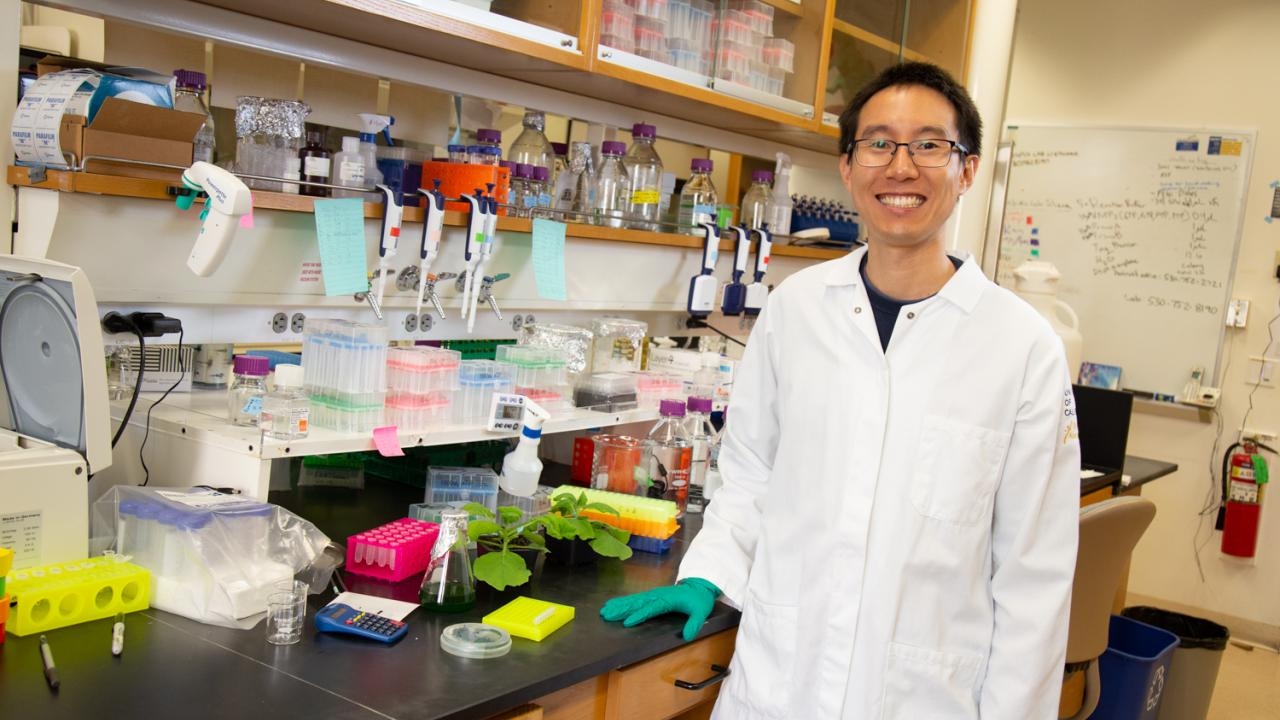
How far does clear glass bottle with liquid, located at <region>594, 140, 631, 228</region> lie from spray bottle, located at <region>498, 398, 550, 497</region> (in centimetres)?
76

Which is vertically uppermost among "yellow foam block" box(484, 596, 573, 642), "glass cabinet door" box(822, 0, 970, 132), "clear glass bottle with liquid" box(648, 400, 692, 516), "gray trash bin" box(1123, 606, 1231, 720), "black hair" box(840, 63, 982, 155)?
"glass cabinet door" box(822, 0, 970, 132)

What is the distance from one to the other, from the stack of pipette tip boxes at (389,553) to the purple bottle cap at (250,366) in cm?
31

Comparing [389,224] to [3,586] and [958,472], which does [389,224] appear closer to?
[3,586]

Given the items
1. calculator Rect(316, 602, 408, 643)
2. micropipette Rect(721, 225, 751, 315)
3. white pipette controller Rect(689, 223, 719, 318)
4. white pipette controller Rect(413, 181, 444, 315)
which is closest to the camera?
calculator Rect(316, 602, 408, 643)

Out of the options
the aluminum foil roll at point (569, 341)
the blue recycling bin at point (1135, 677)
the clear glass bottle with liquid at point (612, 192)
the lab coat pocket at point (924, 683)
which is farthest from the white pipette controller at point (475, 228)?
the blue recycling bin at point (1135, 677)

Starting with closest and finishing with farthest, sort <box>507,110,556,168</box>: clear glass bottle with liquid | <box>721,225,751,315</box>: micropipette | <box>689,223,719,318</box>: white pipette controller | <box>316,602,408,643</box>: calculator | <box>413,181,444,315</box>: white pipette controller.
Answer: <box>316,602,408,643</box>: calculator
<box>413,181,444,315</box>: white pipette controller
<box>507,110,556,168</box>: clear glass bottle with liquid
<box>689,223,719,318</box>: white pipette controller
<box>721,225,751,315</box>: micropipette

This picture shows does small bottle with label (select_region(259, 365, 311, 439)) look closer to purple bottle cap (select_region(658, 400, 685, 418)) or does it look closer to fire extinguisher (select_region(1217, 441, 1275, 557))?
purple bottle cap (select_region(658, 400, 685, 418))

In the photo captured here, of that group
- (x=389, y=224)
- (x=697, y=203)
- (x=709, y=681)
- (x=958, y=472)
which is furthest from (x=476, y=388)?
(x=697, y=203)

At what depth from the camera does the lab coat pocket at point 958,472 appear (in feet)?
5.09

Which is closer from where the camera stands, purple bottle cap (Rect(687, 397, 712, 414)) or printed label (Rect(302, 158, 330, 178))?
printed label (Rect(302, 158, 330, 178))

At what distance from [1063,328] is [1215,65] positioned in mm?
1774

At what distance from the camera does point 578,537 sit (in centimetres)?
183

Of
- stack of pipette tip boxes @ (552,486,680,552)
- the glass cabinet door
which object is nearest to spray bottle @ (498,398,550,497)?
stack of pipette tip boxes @ (552,486,680,552)

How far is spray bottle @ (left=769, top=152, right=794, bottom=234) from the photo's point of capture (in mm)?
3133
